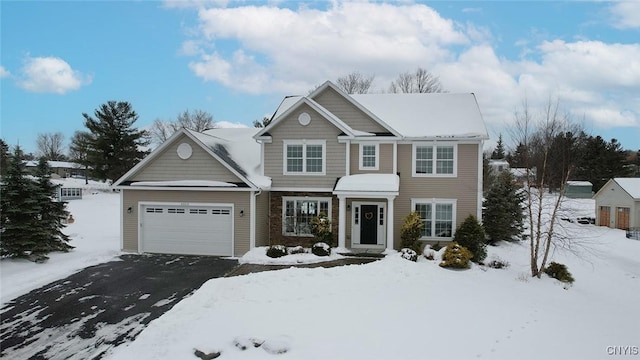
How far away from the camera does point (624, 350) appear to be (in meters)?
7.27

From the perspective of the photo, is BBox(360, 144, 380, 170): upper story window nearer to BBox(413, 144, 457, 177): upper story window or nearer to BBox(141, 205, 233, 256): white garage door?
BBox(413, 144, 457, 177): upper story window

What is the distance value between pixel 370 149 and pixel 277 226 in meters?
5.22

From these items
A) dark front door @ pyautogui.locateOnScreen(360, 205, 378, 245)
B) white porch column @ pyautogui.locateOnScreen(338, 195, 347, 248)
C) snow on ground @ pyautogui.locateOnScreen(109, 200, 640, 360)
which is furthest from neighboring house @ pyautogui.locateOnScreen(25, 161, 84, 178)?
snow on ground @ pyautogui.locateOnScreen(109, 200, 640, 360)

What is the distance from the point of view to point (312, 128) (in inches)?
642

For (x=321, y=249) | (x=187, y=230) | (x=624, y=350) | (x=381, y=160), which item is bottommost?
(x=624, y=350)

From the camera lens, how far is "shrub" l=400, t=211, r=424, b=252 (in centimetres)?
1504

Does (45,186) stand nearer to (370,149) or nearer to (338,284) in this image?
(338,284)

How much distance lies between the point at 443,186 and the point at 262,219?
7.82 m

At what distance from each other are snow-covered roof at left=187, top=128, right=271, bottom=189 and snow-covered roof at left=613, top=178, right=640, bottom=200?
30766mm

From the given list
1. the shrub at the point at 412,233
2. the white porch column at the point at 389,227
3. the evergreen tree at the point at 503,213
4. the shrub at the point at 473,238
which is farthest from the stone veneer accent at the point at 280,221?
the evergreen tree at the point at 503,213

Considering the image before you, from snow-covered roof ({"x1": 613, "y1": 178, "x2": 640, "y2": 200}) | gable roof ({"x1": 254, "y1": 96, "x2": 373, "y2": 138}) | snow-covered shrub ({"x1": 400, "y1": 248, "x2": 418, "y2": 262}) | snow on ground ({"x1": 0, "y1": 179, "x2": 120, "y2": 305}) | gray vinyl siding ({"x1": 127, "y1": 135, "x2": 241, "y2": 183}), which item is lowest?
snow on ground ({"x1": 0, "y1": 179, "x2": 120, "y2": 305})

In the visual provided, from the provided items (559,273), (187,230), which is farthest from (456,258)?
(187,230)

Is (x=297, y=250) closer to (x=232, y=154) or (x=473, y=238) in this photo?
(x=232, y=154)

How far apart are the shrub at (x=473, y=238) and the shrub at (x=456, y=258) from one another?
1492 mm
